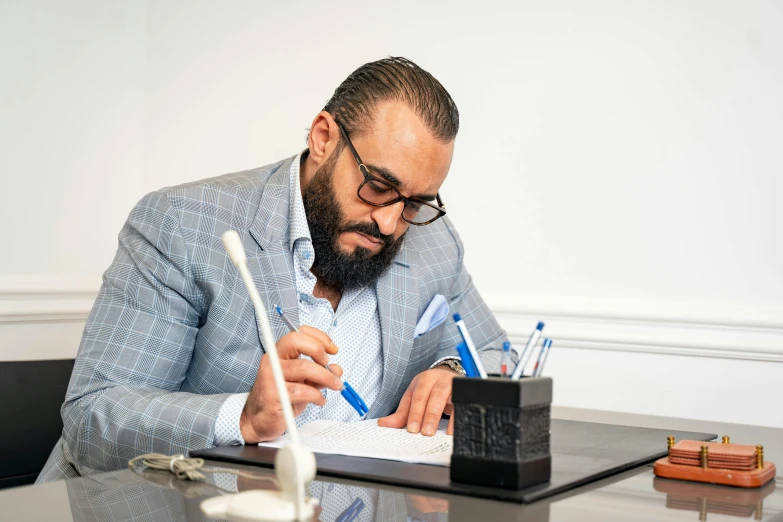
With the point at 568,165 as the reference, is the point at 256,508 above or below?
below

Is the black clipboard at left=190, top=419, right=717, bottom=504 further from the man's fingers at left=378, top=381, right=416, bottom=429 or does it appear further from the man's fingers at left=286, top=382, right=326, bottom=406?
the man's fingers at left=378, top=381, right=416, bottom=429

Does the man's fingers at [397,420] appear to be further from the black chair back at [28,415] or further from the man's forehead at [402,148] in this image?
the black chair back at [28,415]

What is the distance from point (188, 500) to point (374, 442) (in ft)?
1.33

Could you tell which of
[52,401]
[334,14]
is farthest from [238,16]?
[52,401]

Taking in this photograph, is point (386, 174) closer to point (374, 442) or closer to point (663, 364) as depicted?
point (374, 442)

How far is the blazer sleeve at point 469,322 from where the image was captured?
209cm

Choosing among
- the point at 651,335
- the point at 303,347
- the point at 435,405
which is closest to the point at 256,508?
the point at 303,347

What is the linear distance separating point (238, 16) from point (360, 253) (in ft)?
5.51

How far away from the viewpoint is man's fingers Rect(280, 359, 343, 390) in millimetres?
1274

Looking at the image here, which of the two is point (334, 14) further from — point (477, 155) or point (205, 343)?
point (205, 343)

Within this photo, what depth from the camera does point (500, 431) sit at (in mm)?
1025

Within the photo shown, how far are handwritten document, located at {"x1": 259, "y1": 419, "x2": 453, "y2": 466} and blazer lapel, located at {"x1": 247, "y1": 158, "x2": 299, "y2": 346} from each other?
0.25 meters

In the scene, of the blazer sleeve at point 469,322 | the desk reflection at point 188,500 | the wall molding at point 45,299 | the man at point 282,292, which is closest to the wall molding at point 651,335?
the blazer sleeve at point 469,322

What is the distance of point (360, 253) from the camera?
182cm
